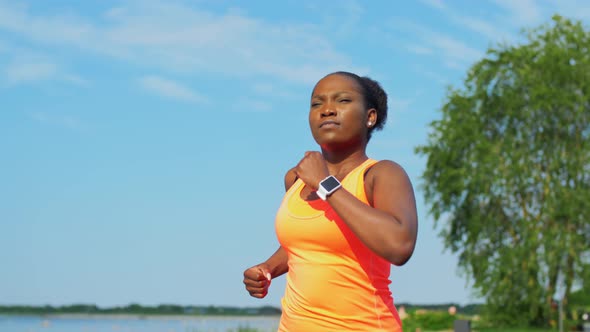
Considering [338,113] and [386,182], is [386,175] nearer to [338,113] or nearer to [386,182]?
[386,182]

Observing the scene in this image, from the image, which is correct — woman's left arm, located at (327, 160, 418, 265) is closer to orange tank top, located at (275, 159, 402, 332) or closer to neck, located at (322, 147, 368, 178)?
orange tank top, located at (275, 159, 402, 332)

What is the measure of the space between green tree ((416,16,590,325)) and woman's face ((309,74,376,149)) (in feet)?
83.7

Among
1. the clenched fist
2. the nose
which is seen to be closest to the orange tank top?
the nose

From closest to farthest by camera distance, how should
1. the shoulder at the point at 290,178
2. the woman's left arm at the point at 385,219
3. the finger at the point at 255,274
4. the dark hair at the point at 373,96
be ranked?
the woman's left arm at the point at 385,219 < the dark hair at the point at 373,96 < the finger at the point at 255,274 < the shoulder at the point at 290,178

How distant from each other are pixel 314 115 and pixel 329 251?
0.55 m

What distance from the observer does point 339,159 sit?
325cm

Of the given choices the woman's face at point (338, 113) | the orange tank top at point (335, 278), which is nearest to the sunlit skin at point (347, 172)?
the woman's face at point (338, 113)

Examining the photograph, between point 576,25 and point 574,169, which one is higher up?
point 576,25

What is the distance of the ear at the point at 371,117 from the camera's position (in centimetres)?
324

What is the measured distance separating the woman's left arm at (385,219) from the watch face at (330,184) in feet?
0.09

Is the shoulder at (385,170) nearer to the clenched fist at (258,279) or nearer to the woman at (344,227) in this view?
the woman at (344,227)

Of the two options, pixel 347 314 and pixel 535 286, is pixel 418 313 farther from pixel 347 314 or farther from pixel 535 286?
pixel 347 314

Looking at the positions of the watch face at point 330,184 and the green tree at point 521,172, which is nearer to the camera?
the watch face at point 330,184

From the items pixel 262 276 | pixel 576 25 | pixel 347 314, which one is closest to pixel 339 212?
pixel 347 314
